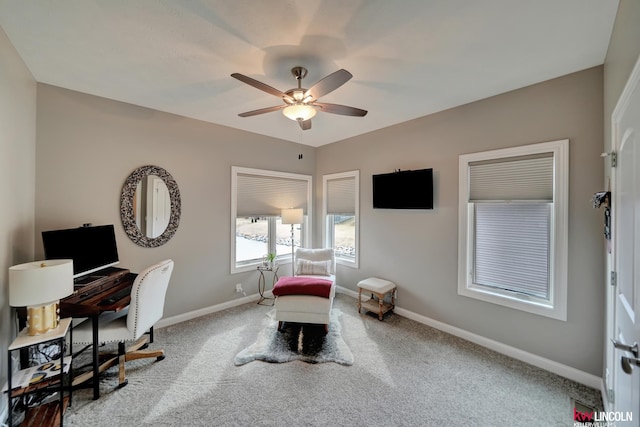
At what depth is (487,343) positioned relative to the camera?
260 centimetres

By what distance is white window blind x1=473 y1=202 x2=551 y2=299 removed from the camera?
7.75 ft

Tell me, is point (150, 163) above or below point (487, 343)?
above

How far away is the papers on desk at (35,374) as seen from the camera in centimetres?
163

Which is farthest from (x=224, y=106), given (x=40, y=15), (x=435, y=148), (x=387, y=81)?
(x=435, y=148)

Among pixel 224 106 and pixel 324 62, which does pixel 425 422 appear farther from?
pixel 224 106

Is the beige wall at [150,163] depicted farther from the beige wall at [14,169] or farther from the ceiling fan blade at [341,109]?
the ceiling fan blade at [341,109]

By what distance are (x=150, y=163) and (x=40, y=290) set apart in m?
1.79

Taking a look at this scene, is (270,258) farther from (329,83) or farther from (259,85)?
(329,83)

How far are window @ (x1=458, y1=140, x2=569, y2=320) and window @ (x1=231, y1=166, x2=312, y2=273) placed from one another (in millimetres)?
2649

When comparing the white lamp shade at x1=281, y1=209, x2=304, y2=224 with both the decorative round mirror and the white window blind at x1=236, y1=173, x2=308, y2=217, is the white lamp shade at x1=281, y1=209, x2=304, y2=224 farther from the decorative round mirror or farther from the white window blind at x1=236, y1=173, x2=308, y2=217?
the decorative round mirror

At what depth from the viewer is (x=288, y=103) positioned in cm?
204

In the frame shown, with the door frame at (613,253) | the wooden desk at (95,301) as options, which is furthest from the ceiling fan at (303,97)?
the wooden desk at (95,301)

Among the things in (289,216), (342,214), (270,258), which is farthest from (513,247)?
(270,258)

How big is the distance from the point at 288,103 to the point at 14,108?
2125 mm
